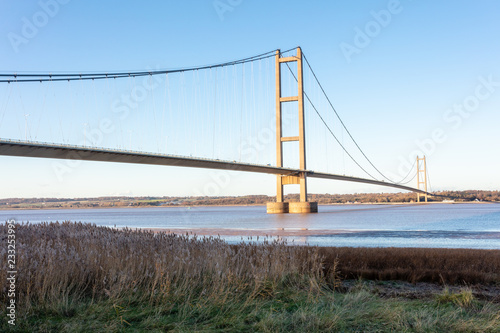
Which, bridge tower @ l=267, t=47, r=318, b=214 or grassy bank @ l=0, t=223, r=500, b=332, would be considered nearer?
grassy bank @ l=0, t=223, r=500, b=332

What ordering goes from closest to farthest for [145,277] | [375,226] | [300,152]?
[145,277] < [375,226] < [300,152]

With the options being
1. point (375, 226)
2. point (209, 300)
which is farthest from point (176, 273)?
point (375, 226)

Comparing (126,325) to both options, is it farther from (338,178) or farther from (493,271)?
(338,178)

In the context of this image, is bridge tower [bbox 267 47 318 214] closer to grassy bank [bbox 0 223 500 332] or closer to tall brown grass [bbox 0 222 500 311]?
tall brown grass [bbox 0 222 500 311]

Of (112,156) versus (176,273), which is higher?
(112,156)

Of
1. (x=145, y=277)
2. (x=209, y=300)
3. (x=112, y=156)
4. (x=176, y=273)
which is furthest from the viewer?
(x=112, y=156)

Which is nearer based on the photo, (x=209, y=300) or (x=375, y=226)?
(x=209, y=300)

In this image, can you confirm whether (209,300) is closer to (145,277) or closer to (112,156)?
(145,277)

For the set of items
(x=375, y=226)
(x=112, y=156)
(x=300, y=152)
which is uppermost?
(x=300, y=152)

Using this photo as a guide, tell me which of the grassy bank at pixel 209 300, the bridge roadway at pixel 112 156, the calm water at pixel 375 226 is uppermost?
the bridge roadway at pixel 112 156

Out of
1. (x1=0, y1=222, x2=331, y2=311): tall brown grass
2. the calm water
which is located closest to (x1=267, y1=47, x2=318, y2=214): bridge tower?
the calm water

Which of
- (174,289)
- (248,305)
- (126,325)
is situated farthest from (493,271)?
(126,325)

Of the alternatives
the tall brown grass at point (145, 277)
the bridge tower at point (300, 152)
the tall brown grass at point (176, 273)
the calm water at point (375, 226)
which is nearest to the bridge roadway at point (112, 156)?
the bridge tower at point (300, 152)

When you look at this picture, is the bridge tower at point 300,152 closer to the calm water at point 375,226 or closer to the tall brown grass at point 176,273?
the calm water at point 375,226
